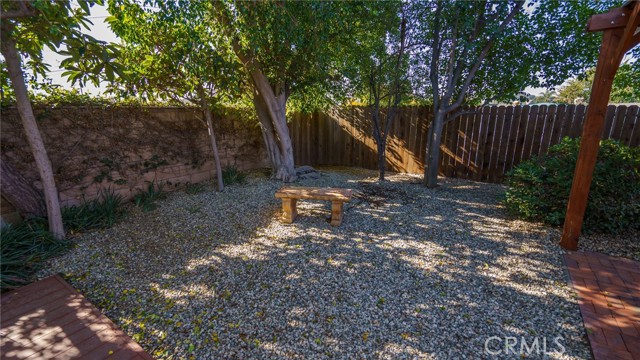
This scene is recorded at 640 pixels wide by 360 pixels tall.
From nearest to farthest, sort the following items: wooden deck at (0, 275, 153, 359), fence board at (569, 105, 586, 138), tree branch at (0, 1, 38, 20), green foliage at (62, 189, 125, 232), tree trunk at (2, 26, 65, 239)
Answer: wooden deck at (0, 275, 153, 359) → tree branch at (0, 1, 38, 20) → tree trunk at (2, 26, 65, 239) → green foliage at (62, 189, 125, 232) → fence board at (569, 105, 586, 138)

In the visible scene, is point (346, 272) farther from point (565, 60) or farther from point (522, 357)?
point (565, 60)

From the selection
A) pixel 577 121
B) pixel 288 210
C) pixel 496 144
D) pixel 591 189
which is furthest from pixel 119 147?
pixel 577 121

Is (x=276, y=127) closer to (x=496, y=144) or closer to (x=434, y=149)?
(x=434, y=149)

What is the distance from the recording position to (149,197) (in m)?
4.65

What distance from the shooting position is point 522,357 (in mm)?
1738

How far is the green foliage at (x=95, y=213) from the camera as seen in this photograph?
140 inches

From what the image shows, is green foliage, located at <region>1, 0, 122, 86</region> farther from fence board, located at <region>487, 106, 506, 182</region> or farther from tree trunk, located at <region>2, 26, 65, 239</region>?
fence board, located at <region>487, 106, 506, 182</region>

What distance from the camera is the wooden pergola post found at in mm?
2441

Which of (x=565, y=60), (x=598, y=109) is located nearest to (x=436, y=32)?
(x=565, y=60)

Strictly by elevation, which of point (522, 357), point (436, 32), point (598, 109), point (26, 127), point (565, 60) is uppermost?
point (436, 32)

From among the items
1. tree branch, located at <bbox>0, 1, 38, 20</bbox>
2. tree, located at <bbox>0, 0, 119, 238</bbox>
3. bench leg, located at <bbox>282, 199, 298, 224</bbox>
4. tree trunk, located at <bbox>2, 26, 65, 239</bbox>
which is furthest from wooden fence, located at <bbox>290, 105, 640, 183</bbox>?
tree branch, located at <bbox>0, 1, 38, 20</bbox>

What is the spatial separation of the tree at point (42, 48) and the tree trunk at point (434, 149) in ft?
17.3

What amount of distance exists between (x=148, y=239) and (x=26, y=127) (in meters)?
1.78

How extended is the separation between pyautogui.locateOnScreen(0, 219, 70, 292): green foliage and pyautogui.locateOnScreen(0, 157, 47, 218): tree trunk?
0.18 meters
